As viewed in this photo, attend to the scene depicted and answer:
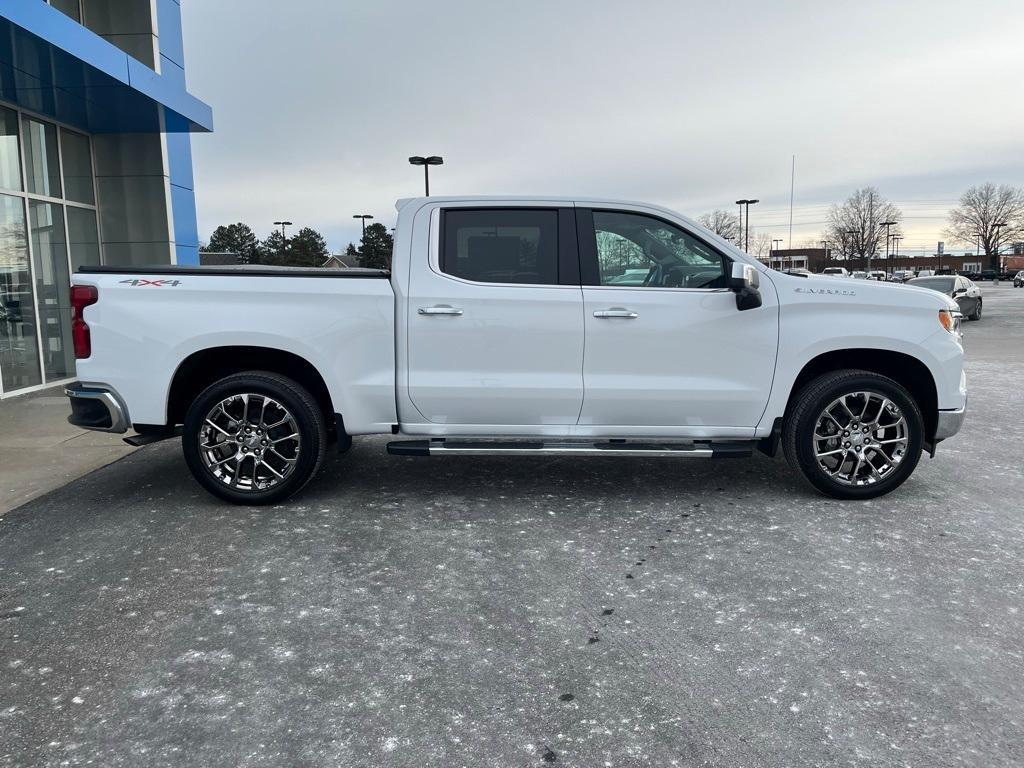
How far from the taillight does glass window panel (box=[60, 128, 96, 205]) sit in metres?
8.39

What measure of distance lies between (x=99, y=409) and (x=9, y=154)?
7628 mm

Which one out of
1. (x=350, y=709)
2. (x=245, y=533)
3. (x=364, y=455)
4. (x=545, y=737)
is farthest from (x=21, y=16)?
(x=545, y=737)

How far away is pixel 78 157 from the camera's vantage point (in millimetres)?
12445

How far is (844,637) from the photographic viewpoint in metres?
3.45

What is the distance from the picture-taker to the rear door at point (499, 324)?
5.09 metres

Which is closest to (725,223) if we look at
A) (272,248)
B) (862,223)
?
(862,223)

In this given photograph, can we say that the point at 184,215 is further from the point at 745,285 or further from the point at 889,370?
the point at 889,370

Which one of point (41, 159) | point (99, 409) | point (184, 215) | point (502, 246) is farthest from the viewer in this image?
point (184, 215)

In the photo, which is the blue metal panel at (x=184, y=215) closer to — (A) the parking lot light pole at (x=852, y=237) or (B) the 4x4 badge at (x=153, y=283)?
(B) the 4x4 badge at (x=153, y=283)

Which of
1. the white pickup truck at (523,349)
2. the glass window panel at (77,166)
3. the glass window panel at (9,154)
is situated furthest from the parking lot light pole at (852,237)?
the white pickup truck at (523,349)

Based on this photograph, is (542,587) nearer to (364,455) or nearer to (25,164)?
(364,455)

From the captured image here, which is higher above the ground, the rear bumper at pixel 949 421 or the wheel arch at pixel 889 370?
the wheel arch at pixel 889 370

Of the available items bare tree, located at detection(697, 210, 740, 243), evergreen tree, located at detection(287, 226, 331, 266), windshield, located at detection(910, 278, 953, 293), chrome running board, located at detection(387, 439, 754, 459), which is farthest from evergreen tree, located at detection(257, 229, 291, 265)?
chrome running board, located at detection(387, 439, 754, 459)

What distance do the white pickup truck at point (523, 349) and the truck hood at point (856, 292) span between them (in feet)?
0.05
